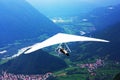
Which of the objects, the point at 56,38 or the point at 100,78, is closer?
the point at 56,38

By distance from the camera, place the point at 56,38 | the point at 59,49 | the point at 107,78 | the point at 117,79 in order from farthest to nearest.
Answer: the point at 107,78 → the point at 117,79 → the point at 56,38 → the point at 59,49

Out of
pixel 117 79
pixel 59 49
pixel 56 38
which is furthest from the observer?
pixel 117 79

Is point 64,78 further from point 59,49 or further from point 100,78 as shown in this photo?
point 59,49

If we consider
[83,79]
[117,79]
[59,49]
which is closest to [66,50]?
[59,49]

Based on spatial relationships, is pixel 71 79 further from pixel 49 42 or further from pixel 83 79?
pixel 49 42

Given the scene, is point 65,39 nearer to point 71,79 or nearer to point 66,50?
point 66,50

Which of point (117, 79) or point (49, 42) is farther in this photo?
point (117, 79)

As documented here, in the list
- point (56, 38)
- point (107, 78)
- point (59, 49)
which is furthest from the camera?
point (107, 78)

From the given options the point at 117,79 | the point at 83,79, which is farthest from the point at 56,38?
the point at 83,79
